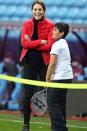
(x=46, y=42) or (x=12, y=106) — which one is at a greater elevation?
(x=46, y=42)

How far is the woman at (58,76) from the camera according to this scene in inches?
303

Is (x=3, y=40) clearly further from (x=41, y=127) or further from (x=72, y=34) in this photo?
(x=41, y=127)

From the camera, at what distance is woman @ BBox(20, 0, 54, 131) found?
344 inches

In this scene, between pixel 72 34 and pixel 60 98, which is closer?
pixel 60 98

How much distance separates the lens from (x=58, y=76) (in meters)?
7.78

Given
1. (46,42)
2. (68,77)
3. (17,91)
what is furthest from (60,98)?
(17,91)

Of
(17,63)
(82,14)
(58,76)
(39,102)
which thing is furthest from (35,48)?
(82,14)

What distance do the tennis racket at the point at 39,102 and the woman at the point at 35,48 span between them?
0.28 m

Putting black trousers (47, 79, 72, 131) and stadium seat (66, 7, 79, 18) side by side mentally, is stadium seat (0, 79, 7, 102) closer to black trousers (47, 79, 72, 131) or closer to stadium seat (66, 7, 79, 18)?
stadium seat (66, 7, 79, 18)

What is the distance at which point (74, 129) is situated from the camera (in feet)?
32.7

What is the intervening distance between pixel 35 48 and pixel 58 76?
1.10 meters

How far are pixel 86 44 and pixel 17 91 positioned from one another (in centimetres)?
195

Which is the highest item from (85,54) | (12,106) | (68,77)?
(68,77)

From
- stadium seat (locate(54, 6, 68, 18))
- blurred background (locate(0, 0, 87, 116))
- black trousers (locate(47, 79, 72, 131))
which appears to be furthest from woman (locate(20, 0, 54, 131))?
stadium seat (locate(54, 6, 68, 18))
